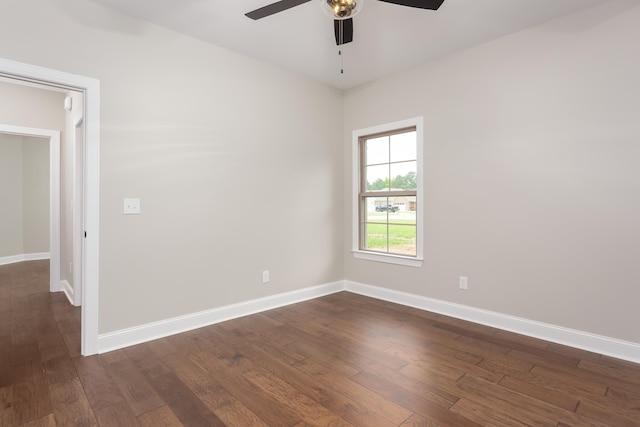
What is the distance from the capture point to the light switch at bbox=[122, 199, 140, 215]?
2703mm

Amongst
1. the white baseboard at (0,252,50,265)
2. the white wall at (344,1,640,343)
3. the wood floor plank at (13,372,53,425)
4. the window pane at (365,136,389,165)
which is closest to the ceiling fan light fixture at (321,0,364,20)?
the white wall at (344,1,640,343)

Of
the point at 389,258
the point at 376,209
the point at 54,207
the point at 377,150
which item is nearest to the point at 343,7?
the point at 377,150

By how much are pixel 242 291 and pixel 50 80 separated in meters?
2.40

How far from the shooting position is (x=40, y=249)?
22.7 ft

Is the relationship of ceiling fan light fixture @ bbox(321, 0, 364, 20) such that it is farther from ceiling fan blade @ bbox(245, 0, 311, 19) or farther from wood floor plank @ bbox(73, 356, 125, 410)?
wood floor plank @ bbox(73, 356, 125, 410)

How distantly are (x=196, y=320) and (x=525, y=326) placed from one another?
3061 mm

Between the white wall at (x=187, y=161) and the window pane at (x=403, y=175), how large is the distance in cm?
94

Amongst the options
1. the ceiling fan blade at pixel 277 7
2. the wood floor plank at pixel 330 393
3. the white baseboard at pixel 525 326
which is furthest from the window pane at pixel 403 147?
the wood floor plank at pixel 330 393

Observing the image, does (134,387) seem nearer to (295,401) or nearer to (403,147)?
(295,401)

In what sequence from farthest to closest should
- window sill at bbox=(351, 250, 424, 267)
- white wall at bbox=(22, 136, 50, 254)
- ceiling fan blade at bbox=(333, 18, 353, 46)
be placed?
1. white wall at bbox=(22, 136, 50, 254)
2. window sill at bbox=(351, 250, 424, 267)
3. ceiling fan blade at bbox=(333, 18, 353, 46)

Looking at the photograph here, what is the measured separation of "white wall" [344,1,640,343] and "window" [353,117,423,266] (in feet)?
0.55

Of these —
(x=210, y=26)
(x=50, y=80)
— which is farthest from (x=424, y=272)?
(x=50, y=80)

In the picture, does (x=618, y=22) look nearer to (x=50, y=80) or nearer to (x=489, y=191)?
(x=489, y=191)

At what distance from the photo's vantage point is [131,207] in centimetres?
273
